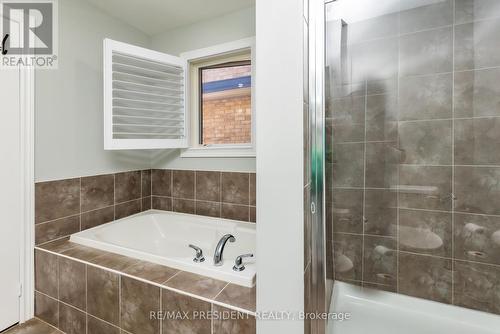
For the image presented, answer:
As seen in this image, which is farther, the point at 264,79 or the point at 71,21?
the point at 71,21

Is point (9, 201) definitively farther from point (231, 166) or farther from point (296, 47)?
point (296, 47)

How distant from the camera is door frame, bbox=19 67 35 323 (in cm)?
165

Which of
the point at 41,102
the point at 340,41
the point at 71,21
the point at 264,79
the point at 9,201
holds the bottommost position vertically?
the point at 9,201

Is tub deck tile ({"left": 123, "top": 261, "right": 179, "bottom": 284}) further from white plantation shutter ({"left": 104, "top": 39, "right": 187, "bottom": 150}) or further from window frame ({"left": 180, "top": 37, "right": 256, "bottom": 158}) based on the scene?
window frame ({"left": 180, "top": 37, "right": 256, "bottom": 158})

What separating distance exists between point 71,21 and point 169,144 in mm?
1186

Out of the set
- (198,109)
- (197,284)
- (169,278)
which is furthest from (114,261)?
(198,109)

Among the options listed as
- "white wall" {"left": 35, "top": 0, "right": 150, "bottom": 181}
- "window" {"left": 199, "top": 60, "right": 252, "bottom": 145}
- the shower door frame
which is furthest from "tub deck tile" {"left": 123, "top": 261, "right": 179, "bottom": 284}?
"window" {"left": 199, "top": 60, "right": 252, "bottom": 145}

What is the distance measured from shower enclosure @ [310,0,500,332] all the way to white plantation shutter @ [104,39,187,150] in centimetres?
148

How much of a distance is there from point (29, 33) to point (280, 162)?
6.59ft

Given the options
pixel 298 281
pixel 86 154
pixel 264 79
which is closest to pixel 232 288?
pixel 298 281

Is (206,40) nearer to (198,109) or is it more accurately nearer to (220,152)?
(198,109)

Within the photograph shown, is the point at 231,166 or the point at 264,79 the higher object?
the point at 264,79

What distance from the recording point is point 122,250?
60.8 inches

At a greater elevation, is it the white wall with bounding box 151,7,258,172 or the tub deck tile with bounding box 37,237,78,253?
the white wall with bounding box 151,7,258,172
